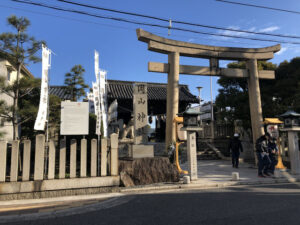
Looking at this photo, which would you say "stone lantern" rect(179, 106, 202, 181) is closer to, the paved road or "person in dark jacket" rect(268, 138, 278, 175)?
the paved road

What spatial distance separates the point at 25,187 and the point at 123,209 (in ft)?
9.56

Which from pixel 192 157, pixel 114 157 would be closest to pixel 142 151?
pixel 114 157

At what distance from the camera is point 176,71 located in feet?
33.4

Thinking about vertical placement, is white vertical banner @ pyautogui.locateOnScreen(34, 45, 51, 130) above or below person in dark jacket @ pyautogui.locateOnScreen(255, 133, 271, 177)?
above

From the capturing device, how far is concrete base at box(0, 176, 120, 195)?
17.4 feet

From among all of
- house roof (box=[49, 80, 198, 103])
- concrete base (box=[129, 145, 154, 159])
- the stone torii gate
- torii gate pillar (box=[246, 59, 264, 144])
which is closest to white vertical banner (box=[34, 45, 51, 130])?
concrete base (box=[129, 145, 154, 159])

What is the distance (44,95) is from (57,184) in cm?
314

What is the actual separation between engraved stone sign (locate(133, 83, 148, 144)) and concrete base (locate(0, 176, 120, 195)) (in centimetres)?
245

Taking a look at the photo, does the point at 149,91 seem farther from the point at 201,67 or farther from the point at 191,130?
the point at 191,130

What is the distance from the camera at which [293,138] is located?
9.11 meters

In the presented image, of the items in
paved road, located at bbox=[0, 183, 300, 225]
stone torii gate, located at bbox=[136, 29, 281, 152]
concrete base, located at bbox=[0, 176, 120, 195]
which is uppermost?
stone torii gate, located at bbox=[136, 29, 281, 152]

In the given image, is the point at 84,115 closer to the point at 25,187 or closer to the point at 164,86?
the point at 25,187

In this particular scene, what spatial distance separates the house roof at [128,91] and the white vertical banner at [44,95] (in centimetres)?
1095

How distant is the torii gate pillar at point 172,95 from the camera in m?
9.85
